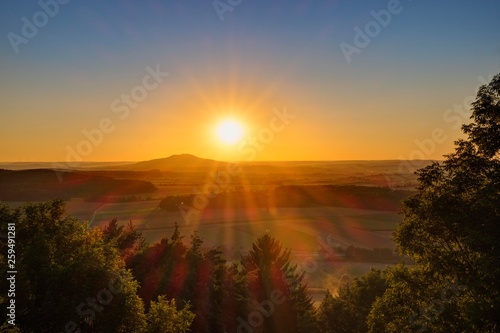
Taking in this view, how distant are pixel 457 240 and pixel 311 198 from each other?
333 feet

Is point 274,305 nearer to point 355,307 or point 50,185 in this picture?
point 355,307

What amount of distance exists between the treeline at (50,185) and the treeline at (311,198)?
1885 centimetres

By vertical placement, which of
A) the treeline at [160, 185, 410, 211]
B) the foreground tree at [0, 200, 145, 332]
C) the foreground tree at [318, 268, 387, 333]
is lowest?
the foreground tree at [318, 268, 387, 333]

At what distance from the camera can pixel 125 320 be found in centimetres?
1251

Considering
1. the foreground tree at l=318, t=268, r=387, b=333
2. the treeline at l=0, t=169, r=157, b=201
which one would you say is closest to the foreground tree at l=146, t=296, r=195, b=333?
the foreground tree at l=318, t=268, r=387, b=333

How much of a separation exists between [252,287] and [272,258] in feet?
17.6

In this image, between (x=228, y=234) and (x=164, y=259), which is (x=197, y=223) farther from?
(x=164, y=259)

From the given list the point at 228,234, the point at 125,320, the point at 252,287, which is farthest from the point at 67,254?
the point at 228,234

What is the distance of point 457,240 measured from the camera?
14.7 metres

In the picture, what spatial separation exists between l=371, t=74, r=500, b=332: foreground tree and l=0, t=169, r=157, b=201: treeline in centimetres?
5907

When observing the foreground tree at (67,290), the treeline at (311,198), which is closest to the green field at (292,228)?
the treeline at (311,198)

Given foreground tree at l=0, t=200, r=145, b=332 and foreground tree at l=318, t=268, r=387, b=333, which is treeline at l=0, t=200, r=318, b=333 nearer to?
foreground tree at l=0, t=200, r=145, b=332

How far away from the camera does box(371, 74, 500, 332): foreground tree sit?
39.7ft

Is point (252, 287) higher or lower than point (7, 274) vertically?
lower
